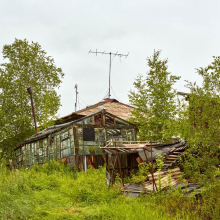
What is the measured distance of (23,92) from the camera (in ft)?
85.4

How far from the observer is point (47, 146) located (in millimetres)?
20109

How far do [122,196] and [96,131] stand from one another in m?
8.61

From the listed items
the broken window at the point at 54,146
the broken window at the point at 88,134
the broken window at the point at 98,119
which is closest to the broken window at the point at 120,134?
the broken window at the point at 98,119

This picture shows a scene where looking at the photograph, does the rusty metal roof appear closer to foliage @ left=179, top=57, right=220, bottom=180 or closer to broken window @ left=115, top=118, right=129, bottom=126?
broken window @ left=115, top=118, right=129, bottom=126

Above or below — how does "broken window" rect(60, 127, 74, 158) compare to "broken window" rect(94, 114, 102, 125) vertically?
below

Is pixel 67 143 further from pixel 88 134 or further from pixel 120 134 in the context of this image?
pixel 120 134

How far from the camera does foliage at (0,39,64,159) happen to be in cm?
2496

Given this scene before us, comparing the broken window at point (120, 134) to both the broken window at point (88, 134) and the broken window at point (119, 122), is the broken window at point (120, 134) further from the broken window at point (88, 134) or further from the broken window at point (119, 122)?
the broken window at point (88, 134)

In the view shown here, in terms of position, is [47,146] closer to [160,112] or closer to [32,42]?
[160,112]

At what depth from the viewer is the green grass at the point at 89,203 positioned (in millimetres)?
7855

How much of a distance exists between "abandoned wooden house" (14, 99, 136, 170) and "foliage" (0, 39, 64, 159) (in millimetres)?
4112

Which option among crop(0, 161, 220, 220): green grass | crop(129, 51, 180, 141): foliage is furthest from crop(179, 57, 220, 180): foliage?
crop(129, 51, 180, 141): foliage

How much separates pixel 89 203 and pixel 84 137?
807 centimetres

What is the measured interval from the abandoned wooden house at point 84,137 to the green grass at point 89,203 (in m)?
5.43
